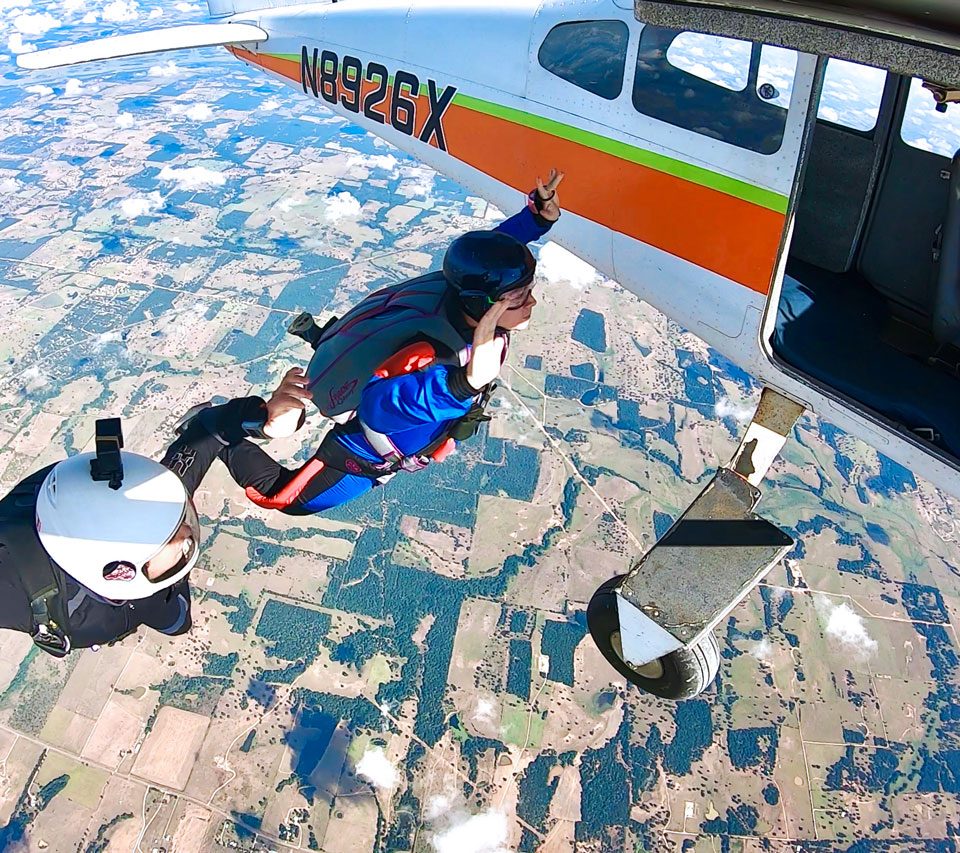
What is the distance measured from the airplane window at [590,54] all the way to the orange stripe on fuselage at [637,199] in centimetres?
40

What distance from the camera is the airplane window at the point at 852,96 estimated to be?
354 cm

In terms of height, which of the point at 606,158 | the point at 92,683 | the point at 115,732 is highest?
the point at 606,158

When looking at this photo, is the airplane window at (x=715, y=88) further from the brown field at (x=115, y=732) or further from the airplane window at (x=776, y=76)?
the brown field at (x=115, y=732)

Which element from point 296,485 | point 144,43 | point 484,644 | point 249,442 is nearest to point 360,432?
point 296,485

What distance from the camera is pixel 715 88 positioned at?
344 centimetres

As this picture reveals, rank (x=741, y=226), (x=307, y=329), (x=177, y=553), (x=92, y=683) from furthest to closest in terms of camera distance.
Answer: (x=92, y=683) → (x=307, y=329) → (x=177, y=553) → (x=741, y=226)

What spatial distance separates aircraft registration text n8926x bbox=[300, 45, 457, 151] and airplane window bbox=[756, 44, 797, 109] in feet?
8.85

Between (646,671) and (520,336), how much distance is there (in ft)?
118

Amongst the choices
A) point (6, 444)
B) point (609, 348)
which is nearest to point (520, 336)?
point (609, 348)

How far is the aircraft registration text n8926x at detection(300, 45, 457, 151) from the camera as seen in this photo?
531 centimetres

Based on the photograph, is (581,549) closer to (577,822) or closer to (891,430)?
(577,822)

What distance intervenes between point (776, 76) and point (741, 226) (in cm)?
90

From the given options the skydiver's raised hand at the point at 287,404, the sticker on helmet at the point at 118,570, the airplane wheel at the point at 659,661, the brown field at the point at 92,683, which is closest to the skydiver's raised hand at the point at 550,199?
the skydiver's raised hand at the point at 287,404

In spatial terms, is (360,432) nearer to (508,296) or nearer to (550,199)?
(508,296)
